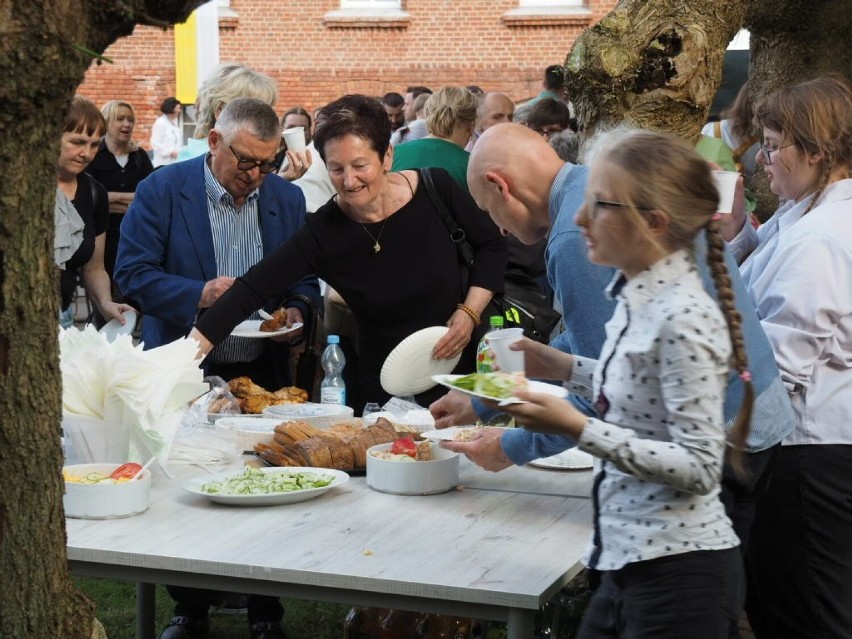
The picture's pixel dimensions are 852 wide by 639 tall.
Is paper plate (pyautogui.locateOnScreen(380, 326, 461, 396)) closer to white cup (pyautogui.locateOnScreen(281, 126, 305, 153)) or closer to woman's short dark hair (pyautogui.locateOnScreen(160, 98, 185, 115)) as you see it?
white cup (pyautogui.locateOnScreen(281, 126, 305, 153))

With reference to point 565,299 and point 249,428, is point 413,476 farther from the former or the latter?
point 249,428

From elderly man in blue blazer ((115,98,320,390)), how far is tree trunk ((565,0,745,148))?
138 cm

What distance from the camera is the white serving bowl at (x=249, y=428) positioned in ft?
11.9

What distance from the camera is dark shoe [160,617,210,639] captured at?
4.07 meters

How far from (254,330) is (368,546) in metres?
1.86

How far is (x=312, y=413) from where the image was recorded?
392 cm

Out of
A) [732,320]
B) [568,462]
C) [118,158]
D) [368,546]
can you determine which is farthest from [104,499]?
[118,158]

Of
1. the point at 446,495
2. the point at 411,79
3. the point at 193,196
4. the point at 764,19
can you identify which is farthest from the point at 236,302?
the point at 411,79

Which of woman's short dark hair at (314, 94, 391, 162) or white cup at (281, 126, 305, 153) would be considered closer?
woman's short dark hair at (314, 94, 391, 162)

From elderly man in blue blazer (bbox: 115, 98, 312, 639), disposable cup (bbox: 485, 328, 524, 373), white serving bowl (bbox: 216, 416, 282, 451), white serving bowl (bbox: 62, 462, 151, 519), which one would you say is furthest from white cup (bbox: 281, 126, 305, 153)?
disposable cup (bbox: 485, 328, 524, 373)

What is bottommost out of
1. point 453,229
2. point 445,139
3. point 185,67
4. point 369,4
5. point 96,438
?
→ point 96,438

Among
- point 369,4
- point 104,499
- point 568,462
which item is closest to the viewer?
point 104,499

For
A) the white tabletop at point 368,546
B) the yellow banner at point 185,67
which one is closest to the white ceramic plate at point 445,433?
the white tabletop at point 368,546

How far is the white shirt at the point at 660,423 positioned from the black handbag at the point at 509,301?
2222mm
